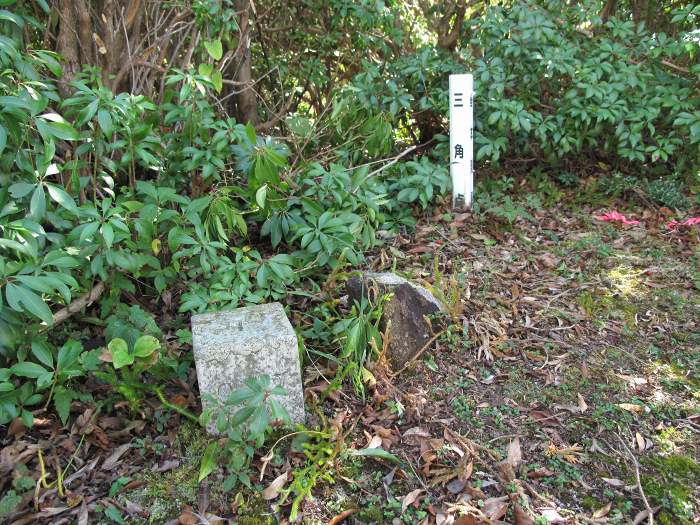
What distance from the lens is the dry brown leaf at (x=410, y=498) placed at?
2076mm

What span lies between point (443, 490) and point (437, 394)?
1.76ft

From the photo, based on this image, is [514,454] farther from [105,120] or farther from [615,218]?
[615,218]

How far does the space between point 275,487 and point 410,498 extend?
0.50 meters

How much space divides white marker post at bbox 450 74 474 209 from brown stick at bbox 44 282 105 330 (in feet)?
8.44

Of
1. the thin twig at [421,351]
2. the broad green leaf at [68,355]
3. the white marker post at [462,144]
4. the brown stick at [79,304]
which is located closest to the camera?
the broad green leaf at [68,355]

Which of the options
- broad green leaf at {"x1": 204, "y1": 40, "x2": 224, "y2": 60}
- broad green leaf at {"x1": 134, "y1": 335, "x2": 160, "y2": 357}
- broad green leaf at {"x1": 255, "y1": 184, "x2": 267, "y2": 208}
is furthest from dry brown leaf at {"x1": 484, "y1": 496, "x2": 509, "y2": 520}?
broad green leaf at {"x1": 204, "y1": 40, "x2": 224, "y2": 60}

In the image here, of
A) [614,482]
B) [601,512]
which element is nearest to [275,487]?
[601,512]

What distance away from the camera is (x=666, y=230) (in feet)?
13.5

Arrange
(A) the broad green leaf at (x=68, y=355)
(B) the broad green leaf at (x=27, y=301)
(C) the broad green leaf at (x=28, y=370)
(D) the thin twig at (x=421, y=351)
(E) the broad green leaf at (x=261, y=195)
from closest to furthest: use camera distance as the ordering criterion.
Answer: (B) the broad green leaf at (x=27, y=301)
(C) the broad green leaf at (x=28, y=370)
(A) the broad green leaf at (x=68, y=355)
(D) the thin twig at (x=421, y=351)
(E) the broad green leaf at (x=261, y=195)

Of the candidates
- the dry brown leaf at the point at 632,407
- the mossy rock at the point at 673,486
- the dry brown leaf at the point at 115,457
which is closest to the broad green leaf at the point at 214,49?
the dry brown leaf at the point at 115,457

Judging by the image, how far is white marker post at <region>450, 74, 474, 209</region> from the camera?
4.16m

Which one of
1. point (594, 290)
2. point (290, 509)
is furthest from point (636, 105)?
point (290, 509)

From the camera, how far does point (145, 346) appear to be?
7.34ft

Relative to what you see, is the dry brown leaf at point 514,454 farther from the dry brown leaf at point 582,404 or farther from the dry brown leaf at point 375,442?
the dry brown leaf at point 375,442
